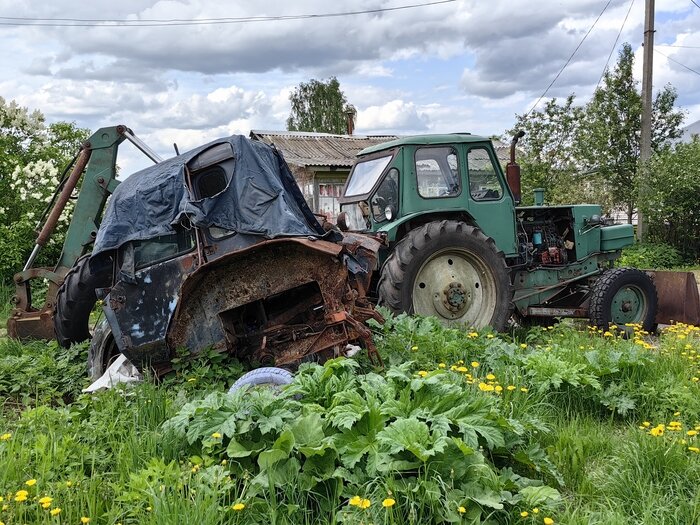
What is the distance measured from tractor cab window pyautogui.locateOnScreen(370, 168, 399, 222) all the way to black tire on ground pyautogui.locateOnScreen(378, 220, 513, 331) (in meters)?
0.58

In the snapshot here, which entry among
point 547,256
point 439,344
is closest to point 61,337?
point 439,344

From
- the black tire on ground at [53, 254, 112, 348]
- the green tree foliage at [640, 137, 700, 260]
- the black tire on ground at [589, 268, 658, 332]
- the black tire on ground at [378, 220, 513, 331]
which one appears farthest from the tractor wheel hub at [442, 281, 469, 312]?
the green tree foliage at [640, 137, 700, 260]

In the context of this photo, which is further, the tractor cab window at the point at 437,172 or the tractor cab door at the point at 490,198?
the tractor cab door at the point at 490,198

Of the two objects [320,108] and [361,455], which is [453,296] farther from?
[320,108]

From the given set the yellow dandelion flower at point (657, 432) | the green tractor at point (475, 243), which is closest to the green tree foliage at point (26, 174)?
the green tractor at point (475, 243)

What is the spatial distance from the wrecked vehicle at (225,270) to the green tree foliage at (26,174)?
7484mm

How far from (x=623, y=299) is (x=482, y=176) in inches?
94.3

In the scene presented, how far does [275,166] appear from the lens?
5801 mm

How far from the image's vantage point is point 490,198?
816cm

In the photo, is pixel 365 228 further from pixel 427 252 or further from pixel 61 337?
pixel 61 337

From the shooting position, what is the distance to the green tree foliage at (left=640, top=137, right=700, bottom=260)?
15.8 metres

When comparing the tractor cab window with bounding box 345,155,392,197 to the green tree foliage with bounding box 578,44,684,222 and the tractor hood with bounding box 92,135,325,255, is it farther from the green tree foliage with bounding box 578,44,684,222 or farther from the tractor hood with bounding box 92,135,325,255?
the green tree foliage with bounding box 578,44,684,222

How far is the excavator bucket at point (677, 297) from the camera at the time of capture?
8.59m

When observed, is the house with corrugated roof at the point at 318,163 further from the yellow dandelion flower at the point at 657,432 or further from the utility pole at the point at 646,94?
the yellow dandelion flower at the point at 657,432
